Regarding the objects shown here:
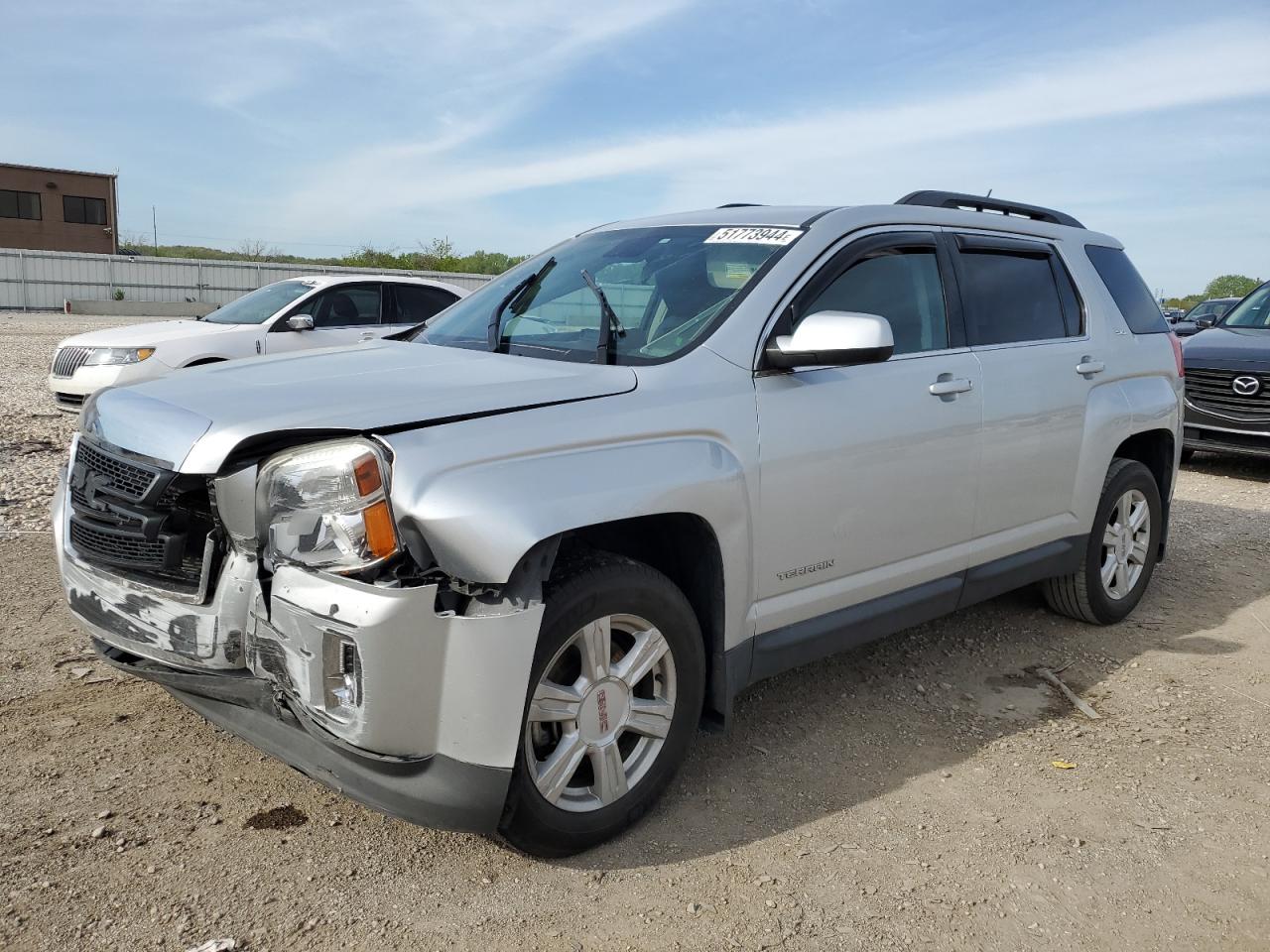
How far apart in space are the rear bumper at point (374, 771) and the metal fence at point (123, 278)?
106ft

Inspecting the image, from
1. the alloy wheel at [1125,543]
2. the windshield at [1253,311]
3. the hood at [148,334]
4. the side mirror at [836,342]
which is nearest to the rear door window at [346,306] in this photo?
the hood at [148,334]

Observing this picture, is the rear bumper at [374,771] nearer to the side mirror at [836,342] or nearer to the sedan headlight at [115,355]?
the side mirror at [836,342]

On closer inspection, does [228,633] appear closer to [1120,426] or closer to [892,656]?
[892,656]

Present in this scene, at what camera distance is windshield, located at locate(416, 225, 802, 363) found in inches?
130

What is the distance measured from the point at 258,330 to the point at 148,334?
106cm

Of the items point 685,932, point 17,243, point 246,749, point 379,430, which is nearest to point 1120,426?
point 685,932

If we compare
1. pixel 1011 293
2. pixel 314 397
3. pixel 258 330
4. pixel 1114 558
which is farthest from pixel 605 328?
pixel 258 330

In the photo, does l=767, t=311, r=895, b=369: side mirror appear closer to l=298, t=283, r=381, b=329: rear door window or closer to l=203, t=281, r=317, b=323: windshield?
l=298, t=283, r=381, b=329: rear door window

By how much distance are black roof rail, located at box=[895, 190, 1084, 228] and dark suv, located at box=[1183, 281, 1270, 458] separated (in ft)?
15.7

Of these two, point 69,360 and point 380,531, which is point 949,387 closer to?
point 380,531

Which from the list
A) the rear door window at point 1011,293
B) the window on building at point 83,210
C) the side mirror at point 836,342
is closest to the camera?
the side mirror at point 836,342

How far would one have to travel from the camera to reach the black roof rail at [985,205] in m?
4.35

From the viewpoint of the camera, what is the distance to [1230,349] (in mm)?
9188

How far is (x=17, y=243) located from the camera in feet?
154
